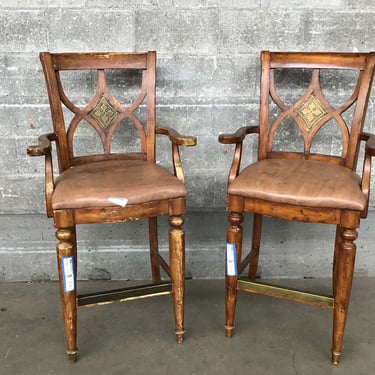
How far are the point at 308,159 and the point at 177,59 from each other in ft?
2.45

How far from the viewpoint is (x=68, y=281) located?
188 cm

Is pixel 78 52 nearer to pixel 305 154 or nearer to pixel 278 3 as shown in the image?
pixel 278 3

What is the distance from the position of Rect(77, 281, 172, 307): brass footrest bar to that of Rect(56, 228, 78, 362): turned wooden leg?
0.16 feet

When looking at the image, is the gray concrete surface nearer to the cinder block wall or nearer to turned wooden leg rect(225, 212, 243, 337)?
the cinder block wall

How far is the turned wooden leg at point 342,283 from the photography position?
185 cm

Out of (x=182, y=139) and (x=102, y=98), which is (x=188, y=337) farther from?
(x=102, y=98)

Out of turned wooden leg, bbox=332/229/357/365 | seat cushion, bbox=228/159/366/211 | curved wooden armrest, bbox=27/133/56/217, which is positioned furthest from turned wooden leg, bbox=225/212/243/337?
curved wooden armrest, bbox=27/133/56/217

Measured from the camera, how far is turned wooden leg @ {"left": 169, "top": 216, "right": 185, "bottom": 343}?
1948mm

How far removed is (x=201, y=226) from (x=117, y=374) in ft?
3.02

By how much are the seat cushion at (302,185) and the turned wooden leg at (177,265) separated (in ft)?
0.79

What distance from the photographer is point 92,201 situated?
1818 mm

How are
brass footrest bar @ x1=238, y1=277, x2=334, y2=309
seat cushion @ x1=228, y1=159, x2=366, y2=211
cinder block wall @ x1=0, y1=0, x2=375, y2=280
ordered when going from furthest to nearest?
cinder block wall @ x1=0, y1=0, x2=375, y2=280 → brass footrest bar @ x1=238, y1=277, x2=334, y2=309 → seat cushion @ x1=228, y1=159, x2=366, y2=211

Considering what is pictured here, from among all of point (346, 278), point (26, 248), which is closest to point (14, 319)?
point (26, 248)

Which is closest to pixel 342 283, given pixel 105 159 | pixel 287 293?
pixel 287 293
